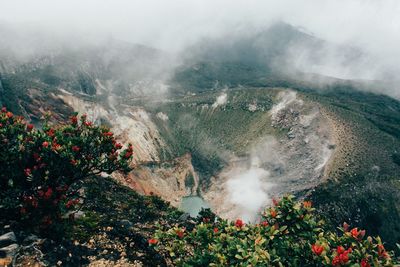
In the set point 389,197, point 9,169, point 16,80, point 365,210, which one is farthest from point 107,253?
point 16,80

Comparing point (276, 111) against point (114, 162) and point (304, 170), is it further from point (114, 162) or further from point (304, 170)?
point (114, 162)

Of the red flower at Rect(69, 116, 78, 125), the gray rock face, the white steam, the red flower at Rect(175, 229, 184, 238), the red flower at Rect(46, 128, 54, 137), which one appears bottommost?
the white steam

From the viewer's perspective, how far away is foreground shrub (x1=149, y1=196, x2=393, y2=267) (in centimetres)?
1677

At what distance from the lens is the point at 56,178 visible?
2470 cm

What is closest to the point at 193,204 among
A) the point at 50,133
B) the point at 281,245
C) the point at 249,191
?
the point at 249,191

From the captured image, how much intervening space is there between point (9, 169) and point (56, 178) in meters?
3.09

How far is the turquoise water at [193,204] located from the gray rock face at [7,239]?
11321cm

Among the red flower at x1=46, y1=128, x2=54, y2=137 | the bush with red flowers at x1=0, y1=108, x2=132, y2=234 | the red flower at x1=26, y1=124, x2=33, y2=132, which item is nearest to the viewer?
the bush with red flowers at x1=0, y1=108, x2=132, y2=234

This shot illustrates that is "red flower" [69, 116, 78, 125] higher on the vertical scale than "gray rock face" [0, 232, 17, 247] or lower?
higher

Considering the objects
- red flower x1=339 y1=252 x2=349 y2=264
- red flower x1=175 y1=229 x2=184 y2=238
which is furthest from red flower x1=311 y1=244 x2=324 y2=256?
red flower x1=175 y1=229 x2=184 y2=238

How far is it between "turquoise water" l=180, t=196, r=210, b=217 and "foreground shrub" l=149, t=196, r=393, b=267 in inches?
4450

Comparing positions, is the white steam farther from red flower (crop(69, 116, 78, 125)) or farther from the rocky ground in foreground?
red flower (crop(69, 116, 78, 125))

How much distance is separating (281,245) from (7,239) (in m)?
14.8

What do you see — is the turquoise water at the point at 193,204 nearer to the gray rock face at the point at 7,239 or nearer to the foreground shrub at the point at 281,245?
the foreground shrub at the point at 281,245
